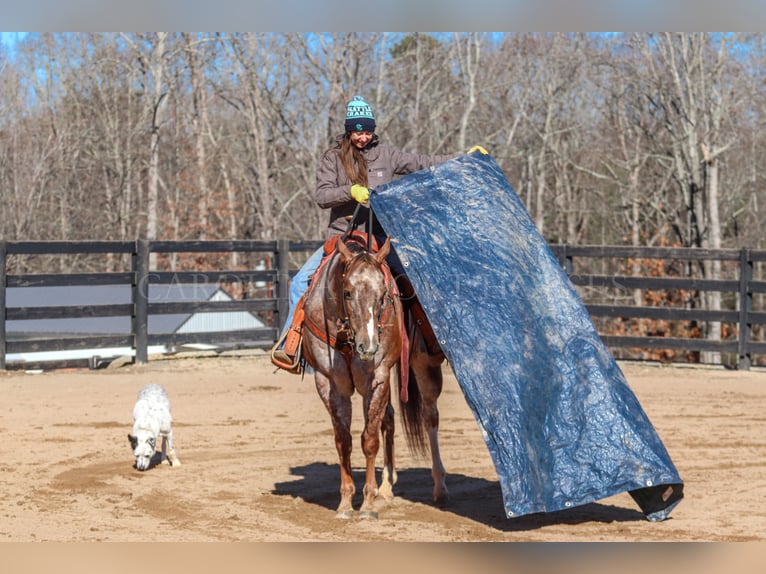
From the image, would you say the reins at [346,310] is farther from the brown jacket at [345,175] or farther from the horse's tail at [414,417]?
the horse's tail at [414,417]

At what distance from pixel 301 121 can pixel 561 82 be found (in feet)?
27.4

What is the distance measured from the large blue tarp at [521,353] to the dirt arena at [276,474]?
0.33 m

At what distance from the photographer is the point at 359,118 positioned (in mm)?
6969

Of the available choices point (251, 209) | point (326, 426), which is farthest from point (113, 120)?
point (326, 426)

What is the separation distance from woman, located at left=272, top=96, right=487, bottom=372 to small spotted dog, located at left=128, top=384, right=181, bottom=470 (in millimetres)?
1768

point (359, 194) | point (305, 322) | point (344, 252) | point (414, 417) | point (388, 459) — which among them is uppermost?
point (359, 194)

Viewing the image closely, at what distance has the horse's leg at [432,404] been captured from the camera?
722 cm

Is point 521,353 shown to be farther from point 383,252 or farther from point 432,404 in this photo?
point 432,404

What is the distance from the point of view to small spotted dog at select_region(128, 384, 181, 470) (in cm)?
824

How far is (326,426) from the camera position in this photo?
10758mm

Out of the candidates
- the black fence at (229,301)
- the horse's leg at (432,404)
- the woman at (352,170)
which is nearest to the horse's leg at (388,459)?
the horse's leg at (432,404)

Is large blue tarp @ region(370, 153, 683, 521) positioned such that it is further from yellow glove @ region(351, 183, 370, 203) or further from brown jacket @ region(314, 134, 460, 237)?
brown jacket @ region(314, 134, 460, 237)

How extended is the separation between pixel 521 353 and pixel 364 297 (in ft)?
3.44

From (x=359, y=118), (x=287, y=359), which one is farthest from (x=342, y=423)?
(x=359, y=118)
